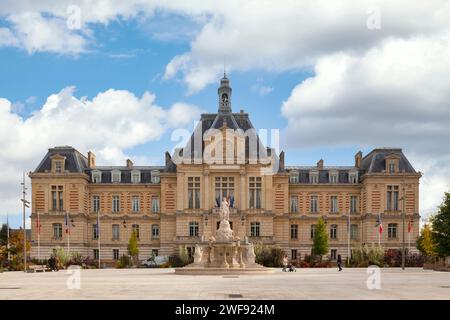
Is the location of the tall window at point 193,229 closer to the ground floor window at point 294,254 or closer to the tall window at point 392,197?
the ground floor window at point 294,254

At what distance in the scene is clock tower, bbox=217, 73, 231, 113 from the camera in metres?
89.4

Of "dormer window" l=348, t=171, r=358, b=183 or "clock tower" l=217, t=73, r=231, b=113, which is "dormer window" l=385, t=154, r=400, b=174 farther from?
"clock tower" l=217, t=73, r=231, b=113

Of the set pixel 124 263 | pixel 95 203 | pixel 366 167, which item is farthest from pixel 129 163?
pixel 366 167

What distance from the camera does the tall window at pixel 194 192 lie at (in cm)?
8519

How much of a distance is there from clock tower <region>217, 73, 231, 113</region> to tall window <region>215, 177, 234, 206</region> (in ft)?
29.1

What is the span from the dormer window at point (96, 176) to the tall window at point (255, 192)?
18433 mm

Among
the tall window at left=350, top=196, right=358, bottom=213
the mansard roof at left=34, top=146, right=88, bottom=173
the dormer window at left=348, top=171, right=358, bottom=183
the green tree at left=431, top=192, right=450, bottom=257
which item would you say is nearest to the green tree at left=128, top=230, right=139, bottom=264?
the mansard roof at left=34, top=146, right=88, bottom=173

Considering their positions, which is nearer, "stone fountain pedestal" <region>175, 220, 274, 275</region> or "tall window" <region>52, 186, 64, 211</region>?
"stone fountain pedestal" <region>175, 220, 274, 275</region>
